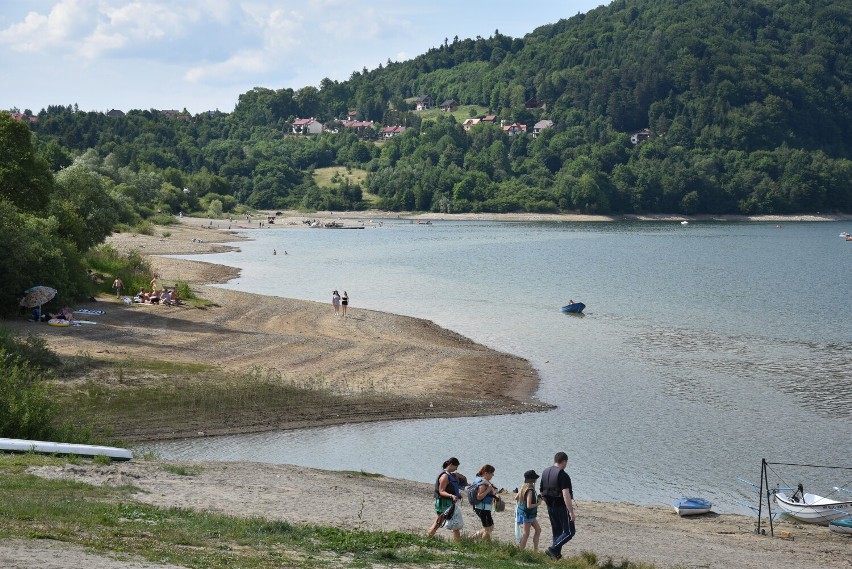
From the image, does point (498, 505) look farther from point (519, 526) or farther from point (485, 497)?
point (519, 526)

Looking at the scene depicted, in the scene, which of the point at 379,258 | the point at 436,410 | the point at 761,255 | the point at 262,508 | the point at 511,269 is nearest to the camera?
the point at 262,508

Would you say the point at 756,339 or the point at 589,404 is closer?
the point at 589,404

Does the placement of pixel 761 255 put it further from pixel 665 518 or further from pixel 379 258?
pixel 665 518

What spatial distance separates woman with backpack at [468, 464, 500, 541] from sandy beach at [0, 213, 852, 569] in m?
1.36

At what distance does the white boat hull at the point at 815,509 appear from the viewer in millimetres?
20766

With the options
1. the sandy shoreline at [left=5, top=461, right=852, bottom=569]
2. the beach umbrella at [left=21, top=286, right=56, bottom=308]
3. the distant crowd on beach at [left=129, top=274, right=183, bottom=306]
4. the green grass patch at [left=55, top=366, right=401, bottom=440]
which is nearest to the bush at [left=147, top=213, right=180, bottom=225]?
the distant crowd on beach at [left=129, top=274, right=183, bottom=306]

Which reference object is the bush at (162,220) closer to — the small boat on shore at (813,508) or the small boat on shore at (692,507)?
the small boat on shore at (692,507)

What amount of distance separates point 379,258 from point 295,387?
64771mm

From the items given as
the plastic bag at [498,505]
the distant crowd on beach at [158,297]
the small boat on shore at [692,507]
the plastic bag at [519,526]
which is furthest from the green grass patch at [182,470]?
the distant crowd on beach at [158,297]

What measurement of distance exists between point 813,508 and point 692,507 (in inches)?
99.4

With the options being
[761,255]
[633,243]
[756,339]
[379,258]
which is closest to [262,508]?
[756,339]

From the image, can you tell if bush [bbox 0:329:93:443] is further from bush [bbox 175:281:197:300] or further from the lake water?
bush [bbox 175:281:197:300]

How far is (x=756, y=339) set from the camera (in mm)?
48062

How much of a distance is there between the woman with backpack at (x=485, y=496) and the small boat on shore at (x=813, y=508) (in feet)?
28.5
